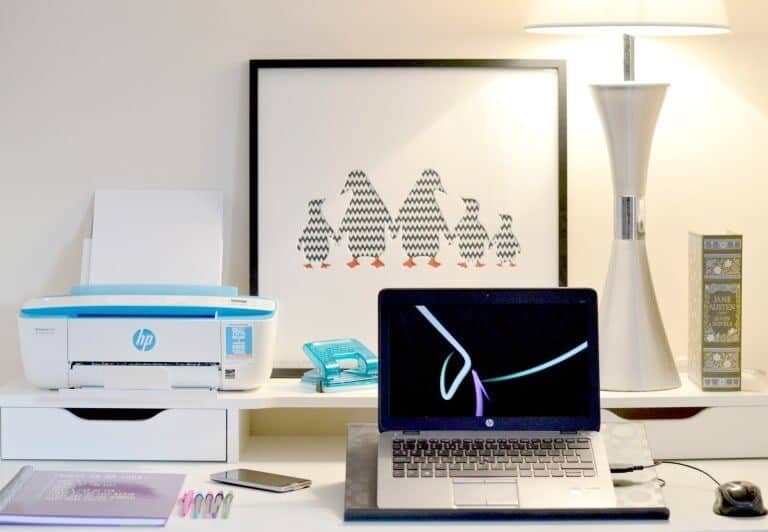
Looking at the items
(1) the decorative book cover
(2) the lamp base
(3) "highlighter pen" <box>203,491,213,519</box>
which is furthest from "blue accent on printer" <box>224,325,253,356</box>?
(1) the decorative book cover

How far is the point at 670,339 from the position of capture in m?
Answer: 2.25

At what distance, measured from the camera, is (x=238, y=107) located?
2.18 metres

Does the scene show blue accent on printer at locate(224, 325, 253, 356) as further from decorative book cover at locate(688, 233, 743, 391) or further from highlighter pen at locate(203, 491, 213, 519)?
decorative book cover at locate(688, 233, 743, 391)

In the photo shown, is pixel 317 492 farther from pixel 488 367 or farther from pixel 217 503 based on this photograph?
pixel 488 367

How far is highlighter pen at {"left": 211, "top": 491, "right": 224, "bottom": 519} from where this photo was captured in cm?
165

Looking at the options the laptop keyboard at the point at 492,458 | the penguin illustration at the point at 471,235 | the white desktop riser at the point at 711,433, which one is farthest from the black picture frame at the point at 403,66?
the laptop keyboard at the point at 492,458

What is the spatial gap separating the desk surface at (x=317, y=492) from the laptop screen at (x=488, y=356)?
174 millimetres

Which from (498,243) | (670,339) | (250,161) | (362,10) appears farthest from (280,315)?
(670,339)

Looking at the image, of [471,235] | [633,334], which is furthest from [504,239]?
[633,334]

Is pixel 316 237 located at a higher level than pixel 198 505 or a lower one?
higher

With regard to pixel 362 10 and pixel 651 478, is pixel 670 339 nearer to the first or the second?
pixel 651 478

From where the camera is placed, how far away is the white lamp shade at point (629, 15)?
187cm

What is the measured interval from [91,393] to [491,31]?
944 mm

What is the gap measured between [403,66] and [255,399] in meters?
0.66
